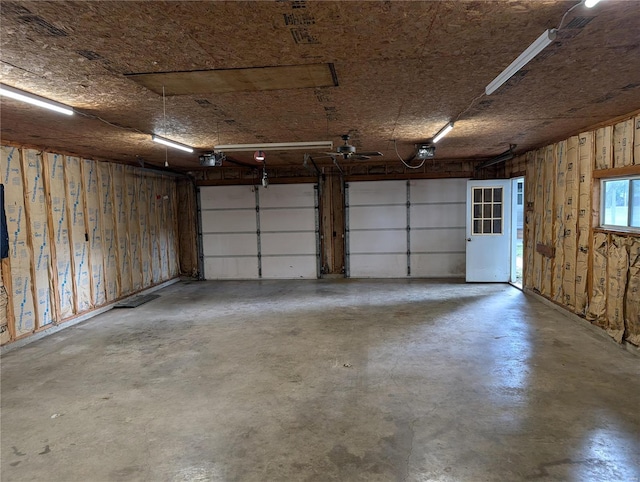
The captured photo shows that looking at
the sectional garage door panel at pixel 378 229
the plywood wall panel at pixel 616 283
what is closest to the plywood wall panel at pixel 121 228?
the sectional garage door panel at pixel 378 229

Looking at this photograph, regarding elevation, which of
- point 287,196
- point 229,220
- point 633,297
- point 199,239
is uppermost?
point 287,196

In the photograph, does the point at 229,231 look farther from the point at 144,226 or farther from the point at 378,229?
the point at 378,229

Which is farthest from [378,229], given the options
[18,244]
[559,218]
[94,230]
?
[18,244]

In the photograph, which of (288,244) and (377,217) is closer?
(377,217)

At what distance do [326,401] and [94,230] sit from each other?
528 centimetres

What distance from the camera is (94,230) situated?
6.41 m

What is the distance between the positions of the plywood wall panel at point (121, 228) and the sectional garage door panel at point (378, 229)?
4.91 meters

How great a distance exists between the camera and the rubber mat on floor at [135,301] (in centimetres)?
684

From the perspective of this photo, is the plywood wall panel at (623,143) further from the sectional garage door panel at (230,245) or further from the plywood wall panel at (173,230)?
the plywood wall panel at (173,230)

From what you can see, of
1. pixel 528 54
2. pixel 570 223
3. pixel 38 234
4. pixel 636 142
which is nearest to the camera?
pixel 528 54

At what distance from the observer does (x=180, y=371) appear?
3.96m

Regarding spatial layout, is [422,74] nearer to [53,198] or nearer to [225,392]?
[225,392]

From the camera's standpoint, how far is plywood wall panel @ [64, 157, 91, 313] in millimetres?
5840

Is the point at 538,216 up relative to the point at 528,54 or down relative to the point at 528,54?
down
